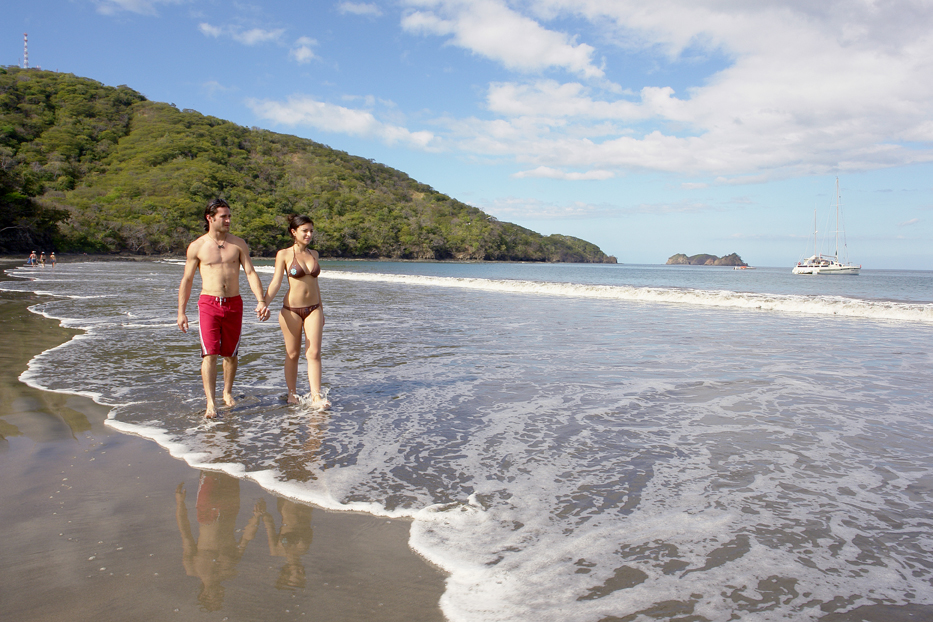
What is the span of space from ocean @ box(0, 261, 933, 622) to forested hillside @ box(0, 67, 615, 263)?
5756cm

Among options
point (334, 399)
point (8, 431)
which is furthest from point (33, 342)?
point (334, 399)

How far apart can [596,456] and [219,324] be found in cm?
331

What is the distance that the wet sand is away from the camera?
6.90 ft

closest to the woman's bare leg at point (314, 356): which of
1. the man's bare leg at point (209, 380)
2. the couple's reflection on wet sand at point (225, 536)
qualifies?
the man's bare leg at point (209, 380)

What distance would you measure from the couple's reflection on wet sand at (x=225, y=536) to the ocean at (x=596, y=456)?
0.23 m

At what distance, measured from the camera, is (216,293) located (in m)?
4.75

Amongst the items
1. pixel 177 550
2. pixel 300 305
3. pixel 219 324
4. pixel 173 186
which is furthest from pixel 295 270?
pixel 173 186

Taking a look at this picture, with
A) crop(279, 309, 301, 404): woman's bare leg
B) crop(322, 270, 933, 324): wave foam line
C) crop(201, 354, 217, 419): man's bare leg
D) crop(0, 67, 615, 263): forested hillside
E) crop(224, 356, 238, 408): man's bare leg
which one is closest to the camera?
crop(201, 354, 217, 419): man's bare leg

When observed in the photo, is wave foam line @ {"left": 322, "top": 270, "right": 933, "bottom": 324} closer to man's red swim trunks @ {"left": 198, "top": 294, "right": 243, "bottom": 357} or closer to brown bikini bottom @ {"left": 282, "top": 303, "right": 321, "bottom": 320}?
brown bikini bottom @ {"left": 282, "top": 303, "right": 321, "bottom": 320}

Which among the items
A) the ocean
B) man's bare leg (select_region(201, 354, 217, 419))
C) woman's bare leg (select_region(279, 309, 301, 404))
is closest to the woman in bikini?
woman's bare leg (select_region(279, 309, 301, 404))

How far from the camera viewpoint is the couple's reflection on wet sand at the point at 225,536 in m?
2.29

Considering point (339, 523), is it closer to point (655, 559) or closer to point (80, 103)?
point (655, 559)

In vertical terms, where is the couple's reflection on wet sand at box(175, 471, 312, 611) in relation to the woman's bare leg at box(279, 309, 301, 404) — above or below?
below

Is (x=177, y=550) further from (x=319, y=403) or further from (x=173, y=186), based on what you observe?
(x=173, y=186)
